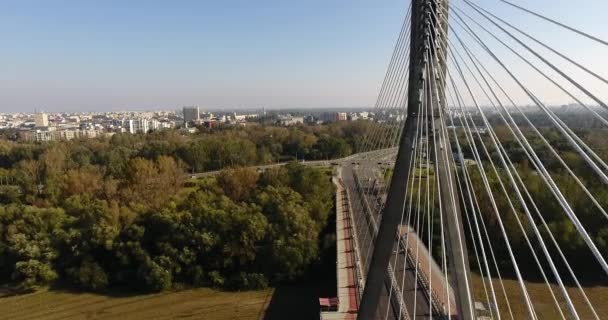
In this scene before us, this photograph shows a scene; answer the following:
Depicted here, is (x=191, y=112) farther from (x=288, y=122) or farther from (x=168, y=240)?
(x=168, y=240)

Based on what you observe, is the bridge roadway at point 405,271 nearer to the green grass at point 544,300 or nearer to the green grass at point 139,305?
the green grass at point 544,300

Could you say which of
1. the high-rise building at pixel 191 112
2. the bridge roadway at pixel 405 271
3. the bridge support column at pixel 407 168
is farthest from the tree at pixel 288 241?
the high-rise building at pixel 191 112

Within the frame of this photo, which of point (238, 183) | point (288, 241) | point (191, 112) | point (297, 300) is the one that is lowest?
point (297, 300)

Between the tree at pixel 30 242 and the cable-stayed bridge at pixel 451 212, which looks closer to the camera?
the cable-stayed bridge at pixel 451 212

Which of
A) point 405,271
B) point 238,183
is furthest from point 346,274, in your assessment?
point 238,183

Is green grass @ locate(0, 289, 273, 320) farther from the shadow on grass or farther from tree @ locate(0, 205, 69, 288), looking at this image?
tree @ locate(0, 205, 69, 288)

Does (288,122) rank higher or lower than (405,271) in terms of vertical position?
higher
